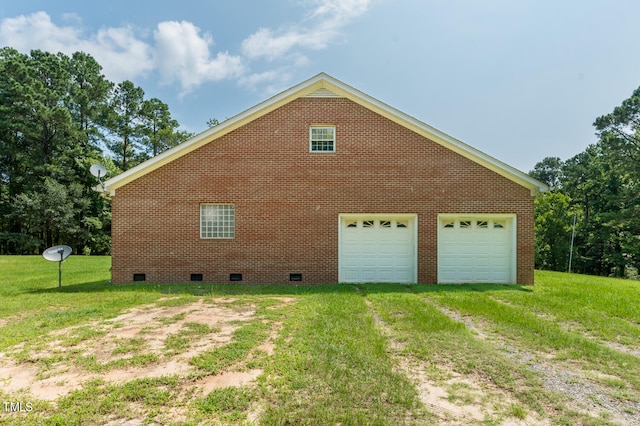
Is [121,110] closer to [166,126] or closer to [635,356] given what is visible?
[166,126]

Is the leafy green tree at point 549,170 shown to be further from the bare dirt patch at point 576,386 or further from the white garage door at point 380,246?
the bare dirt patch at point 576,386

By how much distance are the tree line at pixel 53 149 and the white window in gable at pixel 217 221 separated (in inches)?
767

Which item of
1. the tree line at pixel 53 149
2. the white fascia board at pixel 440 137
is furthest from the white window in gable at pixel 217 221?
the tree line at pixel 53 149

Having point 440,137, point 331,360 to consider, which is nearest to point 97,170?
point 331,360

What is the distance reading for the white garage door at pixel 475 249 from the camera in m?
10.5

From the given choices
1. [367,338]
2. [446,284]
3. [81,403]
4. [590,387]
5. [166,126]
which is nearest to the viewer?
[81,403]

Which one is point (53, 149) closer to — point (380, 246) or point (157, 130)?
point (157, 130)

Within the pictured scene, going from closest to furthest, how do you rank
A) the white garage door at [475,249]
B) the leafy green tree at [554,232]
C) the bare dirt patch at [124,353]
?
the bare dirt patch at [124,353], the white garage door at [475,249], the leafy green tree at [554,232]

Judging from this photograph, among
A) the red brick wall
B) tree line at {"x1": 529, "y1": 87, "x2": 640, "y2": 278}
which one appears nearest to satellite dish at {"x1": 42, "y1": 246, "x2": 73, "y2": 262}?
the red brick wall

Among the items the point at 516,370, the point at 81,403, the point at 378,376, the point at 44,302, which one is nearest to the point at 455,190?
the point at 516,370

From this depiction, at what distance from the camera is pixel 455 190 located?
10430mm

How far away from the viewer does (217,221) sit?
10.4 m

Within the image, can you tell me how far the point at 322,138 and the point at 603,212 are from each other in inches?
1287

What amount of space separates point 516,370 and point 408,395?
1574mm
